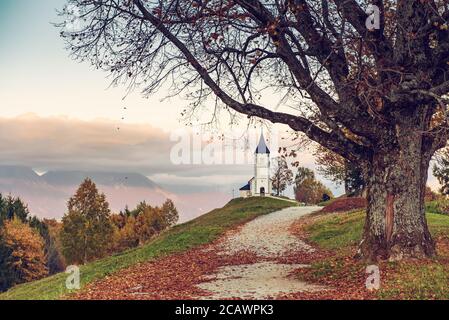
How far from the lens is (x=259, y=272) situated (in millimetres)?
16156

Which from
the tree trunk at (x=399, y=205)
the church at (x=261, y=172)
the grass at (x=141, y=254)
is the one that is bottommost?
the grass at (x=141, y=254)

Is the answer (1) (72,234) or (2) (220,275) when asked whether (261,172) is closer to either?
(1) (72,234)

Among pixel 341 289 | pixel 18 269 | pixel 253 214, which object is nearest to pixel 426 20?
pixel 341 289

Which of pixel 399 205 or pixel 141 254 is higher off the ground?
pixel 399 205

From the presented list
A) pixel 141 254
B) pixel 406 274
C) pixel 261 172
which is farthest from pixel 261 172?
pixel 406 274

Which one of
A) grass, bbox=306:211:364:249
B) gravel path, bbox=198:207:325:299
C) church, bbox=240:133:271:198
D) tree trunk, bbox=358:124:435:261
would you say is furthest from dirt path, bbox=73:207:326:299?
church, bbox=240:133:271:198

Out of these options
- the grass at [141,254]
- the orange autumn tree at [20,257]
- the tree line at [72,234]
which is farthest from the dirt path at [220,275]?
the orange autumn tree at [20,257]

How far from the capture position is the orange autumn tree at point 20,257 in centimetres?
7725

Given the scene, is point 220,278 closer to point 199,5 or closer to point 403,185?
point 403,185

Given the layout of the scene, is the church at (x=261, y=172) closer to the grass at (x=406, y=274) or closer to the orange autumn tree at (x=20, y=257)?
the orange autumn tree at (x=20, y=257)

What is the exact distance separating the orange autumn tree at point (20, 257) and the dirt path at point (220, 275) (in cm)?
6089

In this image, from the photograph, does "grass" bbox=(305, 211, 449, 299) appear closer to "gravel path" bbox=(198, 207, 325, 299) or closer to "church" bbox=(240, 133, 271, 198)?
"gravel path" bbox=(198, 207, 325, 299)

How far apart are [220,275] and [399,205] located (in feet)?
19.5
